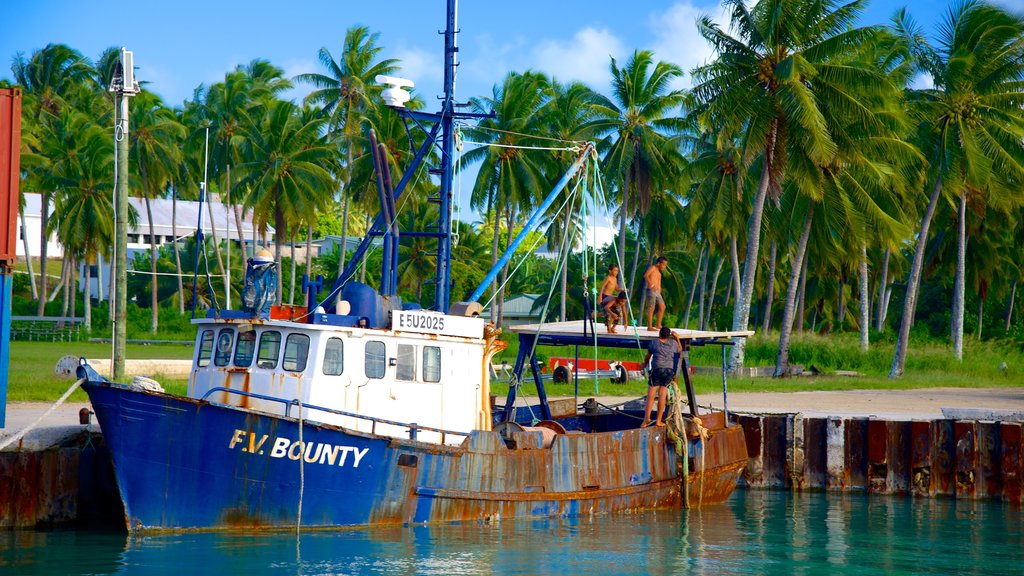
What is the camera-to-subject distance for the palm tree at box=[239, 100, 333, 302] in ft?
165

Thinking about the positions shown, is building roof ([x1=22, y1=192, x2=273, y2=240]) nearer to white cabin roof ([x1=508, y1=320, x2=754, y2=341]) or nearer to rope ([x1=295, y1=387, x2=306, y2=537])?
white cabin roof ([x1=508, y1=320, x2=754, y2=341])

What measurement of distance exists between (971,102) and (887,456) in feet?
69.2

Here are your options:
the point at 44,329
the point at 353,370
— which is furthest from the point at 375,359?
the point at 44,329

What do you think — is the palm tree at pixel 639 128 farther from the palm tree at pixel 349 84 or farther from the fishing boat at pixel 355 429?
the fishing boat at pixel 355 429

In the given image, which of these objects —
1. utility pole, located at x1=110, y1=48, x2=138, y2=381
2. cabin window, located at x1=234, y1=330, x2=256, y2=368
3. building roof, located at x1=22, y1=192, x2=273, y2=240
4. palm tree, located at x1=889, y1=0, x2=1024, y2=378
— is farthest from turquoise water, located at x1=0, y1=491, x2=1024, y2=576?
building roof, located at x1=22, y1=192, x2=273, y2=240

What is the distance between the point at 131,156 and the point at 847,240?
37.0 metres

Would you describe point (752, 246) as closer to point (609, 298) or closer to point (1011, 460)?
point (1011, 460)

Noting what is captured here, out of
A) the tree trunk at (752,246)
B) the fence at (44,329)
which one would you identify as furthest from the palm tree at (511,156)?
the fence at (44,329)

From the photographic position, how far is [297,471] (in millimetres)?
14367

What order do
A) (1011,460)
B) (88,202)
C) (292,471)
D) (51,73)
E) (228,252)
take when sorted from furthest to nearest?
(51,73) < (88,202) < (228,252) < (1011,460) < (292,471)

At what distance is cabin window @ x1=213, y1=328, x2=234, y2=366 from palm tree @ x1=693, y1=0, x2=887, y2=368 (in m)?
21.7

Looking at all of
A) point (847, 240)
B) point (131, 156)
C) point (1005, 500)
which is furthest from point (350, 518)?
point (131, 156)

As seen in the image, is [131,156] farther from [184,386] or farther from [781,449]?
[781,449]

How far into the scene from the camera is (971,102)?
3772 centimetres
